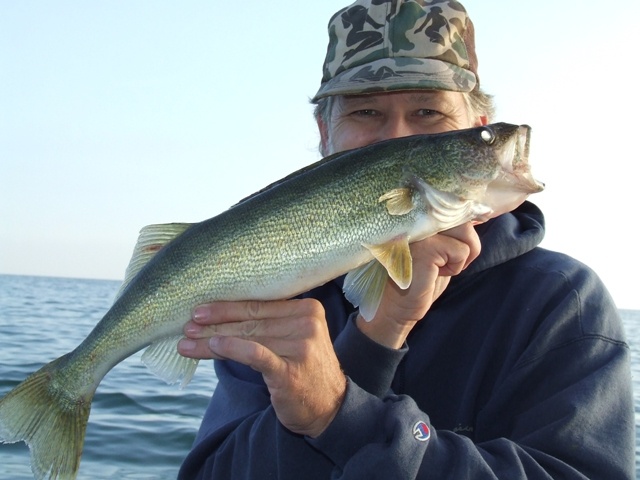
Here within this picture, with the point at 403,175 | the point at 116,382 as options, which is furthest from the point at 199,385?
the point at 403,175

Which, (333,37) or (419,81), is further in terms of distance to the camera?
(333,37)

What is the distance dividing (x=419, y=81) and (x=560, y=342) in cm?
155

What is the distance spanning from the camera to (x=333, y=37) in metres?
4.25

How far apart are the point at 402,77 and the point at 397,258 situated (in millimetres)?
1268

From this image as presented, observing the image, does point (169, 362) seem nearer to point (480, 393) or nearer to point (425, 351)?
point (425, 351)

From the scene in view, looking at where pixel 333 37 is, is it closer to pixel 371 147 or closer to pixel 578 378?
pixel 371 147

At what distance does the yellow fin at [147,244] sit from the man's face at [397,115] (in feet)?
4.21

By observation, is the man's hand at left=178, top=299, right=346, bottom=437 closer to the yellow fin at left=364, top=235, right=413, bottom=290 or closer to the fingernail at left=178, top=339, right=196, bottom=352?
the fingernail at left=178, top=339, right=196, bottom=352

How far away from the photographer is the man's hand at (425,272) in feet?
9.82

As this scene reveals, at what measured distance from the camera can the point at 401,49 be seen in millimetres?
3904

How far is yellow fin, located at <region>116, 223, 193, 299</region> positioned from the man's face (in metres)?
1.28

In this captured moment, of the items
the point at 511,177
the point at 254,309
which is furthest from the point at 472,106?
the point at 254,309

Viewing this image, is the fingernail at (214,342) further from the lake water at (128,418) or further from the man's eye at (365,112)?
the lake water at (128,418)

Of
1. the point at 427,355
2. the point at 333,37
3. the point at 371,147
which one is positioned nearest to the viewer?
the point at 371,147
